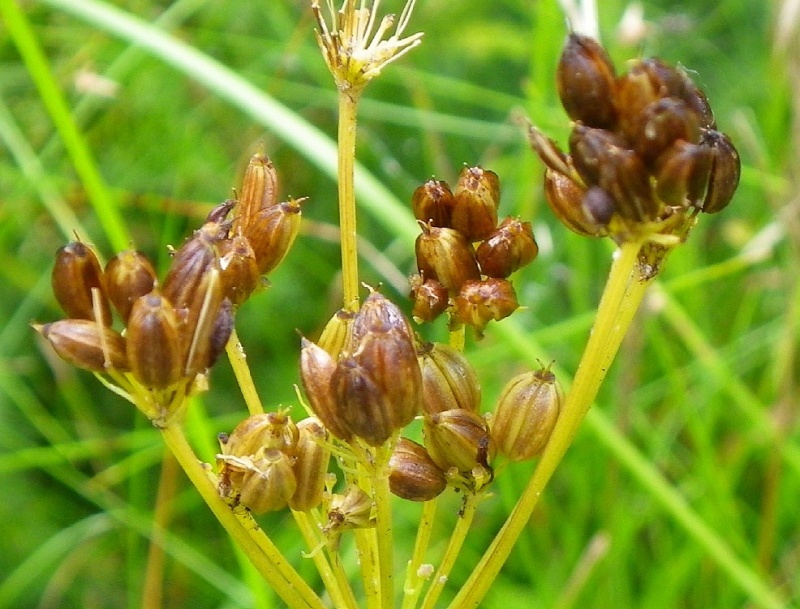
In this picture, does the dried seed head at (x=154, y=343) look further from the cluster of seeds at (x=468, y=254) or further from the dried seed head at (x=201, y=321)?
the cluster of seeds at (x=468, y=254)

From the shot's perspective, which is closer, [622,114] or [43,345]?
[622,114]

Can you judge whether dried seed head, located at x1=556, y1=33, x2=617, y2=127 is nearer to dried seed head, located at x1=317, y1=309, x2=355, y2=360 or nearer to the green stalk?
dried seed head, located at x1=317, y1=309, x2=355, y2=360

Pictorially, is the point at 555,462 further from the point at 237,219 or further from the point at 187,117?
the point at 187,117

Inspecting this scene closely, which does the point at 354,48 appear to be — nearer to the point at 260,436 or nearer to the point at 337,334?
the point at 337,334

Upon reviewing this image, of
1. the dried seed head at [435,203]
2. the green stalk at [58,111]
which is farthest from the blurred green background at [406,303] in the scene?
the dried seed head at [435,203]

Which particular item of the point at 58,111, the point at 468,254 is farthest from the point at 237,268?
the point at 58,111

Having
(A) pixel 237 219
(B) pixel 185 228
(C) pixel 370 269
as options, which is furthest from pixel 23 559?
(A) pixel 237 219
